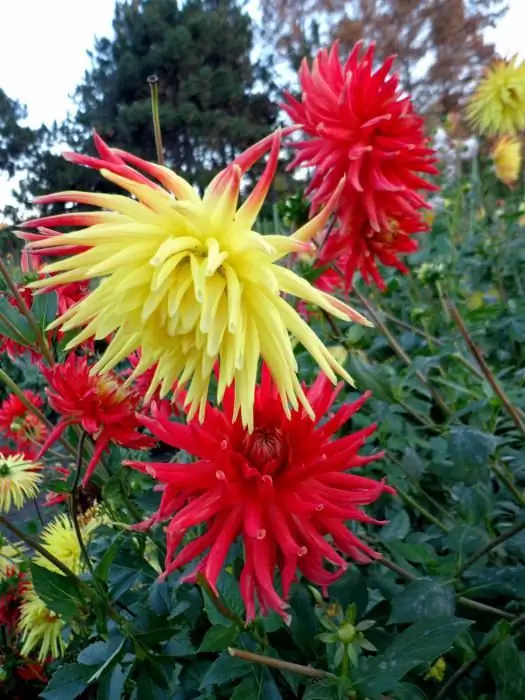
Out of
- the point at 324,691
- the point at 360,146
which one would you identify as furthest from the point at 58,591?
the point at 360,146

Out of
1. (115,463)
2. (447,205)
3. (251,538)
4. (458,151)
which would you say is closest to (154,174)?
(251,538)

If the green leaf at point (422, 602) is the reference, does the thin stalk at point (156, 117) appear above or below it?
above

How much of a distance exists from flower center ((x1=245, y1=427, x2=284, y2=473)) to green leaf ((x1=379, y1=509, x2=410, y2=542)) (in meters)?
0.35

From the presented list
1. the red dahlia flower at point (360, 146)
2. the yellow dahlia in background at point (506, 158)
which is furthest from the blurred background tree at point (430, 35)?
the red dahlia flower at point (360, 146)

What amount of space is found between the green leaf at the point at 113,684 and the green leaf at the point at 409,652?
297mm

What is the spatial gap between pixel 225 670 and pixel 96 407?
0.34 meters

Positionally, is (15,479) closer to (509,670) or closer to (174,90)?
(509,670)

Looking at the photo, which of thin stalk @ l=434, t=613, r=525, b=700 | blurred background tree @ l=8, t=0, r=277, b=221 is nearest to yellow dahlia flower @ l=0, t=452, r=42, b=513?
thin stalk @ l=434, t=613, r=525, b=700

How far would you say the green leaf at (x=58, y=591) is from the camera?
78cm

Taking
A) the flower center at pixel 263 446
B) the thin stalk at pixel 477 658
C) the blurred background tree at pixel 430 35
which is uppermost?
the blurred background tree at pixel 430 35

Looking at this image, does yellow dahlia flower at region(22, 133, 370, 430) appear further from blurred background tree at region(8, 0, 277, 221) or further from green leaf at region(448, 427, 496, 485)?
blurred background tree at region(8, 0, 277, 221)

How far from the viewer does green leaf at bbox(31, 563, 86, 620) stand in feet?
2.55

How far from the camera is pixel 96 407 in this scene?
80 cm

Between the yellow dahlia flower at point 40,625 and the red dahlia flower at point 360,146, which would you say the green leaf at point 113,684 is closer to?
the yellow dahlia flower at point 40,625
